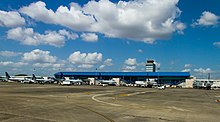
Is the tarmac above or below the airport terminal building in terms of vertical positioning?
below

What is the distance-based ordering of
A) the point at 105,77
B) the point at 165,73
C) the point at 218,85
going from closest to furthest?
the point at 218,85 < the point at 165,73 < the point at 105,77

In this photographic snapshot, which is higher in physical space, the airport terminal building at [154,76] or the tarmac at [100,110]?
the airport terminal building at [154,76]

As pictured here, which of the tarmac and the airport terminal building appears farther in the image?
the airport terminal building

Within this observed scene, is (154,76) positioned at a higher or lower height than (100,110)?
higher

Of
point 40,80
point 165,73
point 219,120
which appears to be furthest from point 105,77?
point 219,120

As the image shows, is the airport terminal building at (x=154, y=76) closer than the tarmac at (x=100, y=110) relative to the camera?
No

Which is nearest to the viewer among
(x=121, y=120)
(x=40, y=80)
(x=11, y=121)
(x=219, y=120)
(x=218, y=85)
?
(x=11, y=121)

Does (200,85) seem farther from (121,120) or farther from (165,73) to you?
(121,120)

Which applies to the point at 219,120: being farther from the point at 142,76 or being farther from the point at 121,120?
the point at 142,76

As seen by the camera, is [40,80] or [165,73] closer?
[40,80]

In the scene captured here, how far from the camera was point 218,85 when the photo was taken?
4749 inches

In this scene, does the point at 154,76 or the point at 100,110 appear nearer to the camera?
the point at 100,110

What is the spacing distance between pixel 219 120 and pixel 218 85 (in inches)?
4449

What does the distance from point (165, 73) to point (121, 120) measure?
159384 millimetres
